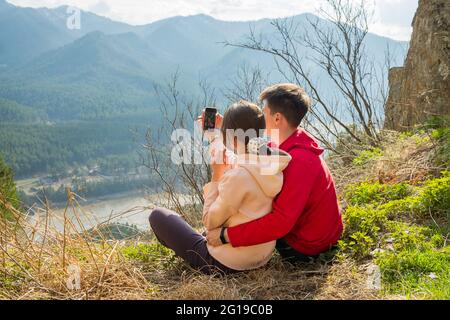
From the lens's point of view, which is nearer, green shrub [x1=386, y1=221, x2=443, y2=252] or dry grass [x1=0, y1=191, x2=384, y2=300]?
dry grass [x1=0, y1=191, x2=384, y2=300]

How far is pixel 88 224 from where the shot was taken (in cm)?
367

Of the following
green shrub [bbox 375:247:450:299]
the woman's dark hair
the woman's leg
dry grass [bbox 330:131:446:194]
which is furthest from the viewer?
dry grass [bbox 330:131:446:194]

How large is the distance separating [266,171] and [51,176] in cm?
10321

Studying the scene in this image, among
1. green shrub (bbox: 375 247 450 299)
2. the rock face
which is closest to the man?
green shrub (bbox: 375 247 450 299)

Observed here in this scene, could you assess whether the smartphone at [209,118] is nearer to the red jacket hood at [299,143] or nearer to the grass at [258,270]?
the red jacket hood at [299,143]

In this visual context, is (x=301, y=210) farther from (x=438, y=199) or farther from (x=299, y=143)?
(x=438, y=199)

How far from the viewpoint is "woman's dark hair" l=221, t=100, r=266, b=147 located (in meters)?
2.76

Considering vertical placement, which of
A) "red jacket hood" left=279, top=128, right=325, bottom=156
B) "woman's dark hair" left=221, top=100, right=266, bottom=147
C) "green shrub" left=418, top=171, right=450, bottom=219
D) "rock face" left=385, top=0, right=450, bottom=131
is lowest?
"green shrub" left=418, top=171, right=450, bottom=219

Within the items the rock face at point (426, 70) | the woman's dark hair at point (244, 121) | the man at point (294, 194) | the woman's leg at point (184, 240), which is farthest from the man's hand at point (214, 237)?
the rock face at point (426, 70)

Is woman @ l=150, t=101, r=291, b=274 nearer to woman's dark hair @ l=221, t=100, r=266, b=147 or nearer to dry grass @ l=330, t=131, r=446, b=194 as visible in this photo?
woman's dark hair @ l=221, t=100, r=266, b=147

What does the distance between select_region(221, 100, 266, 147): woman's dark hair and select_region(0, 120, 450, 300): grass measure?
898mm

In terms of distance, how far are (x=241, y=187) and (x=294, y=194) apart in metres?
0.33

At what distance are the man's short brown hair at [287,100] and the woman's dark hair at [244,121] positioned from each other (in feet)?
0.47
